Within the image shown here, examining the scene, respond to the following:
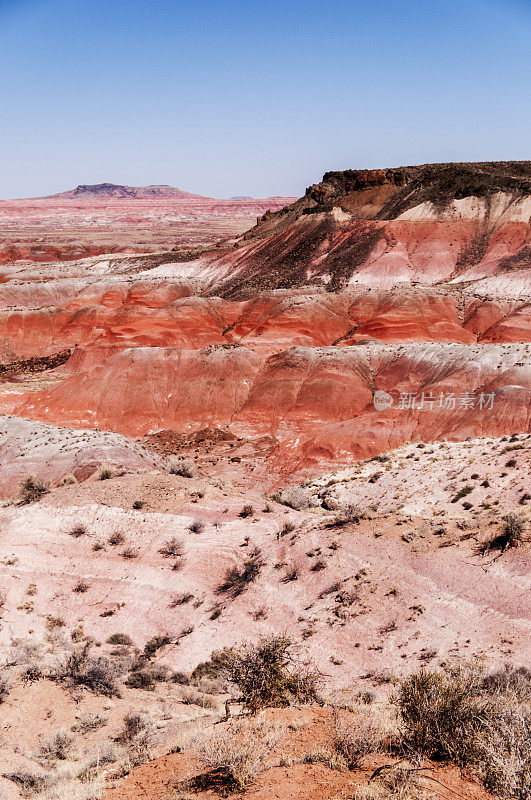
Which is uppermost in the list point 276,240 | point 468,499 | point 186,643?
point 276,240

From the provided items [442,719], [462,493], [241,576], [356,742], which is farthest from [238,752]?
[462,493]

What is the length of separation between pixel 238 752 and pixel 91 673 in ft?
18.0

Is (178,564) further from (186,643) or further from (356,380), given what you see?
(356,380)

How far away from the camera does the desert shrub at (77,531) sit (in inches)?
664

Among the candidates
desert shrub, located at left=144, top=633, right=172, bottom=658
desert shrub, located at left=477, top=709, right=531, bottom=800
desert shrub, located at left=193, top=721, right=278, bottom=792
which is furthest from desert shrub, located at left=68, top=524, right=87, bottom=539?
desert shrub, located at left=477, top=709, right=531, bottom=800

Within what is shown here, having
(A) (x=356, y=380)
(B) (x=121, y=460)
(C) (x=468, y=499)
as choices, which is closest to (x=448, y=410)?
(A) (x=356, y=380)

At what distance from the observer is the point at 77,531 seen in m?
17.0

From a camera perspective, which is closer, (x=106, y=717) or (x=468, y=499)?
(x=106, y=717)

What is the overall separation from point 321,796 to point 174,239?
5624 inches

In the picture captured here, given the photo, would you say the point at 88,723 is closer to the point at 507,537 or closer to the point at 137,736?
the point at 137,736

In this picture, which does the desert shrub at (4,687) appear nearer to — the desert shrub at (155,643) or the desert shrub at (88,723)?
the desert shrub at (88,723)

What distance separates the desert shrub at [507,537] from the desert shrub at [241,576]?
5.85 metres

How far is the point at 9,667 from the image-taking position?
1059cm

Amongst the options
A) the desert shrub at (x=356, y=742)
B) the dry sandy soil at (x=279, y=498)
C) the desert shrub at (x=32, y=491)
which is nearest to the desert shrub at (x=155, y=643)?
the dry sandy soil at (x=279, y=498)
